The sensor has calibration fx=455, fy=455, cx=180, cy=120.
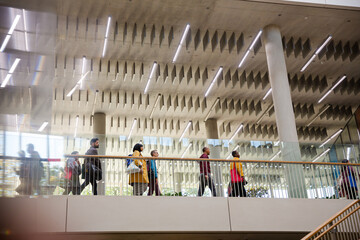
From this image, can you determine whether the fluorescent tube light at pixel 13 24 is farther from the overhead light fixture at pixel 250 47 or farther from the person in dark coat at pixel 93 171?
the overhead light fixture at pixel 250 47

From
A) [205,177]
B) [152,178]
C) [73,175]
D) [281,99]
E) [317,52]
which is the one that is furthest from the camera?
[317,52]

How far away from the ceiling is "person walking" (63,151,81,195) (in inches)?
155

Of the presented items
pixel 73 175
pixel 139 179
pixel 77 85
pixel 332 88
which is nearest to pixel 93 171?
pixel 73 175

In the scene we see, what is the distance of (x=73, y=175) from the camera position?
10.4 metres

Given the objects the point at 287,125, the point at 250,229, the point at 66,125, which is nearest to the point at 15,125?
the point at 250,229

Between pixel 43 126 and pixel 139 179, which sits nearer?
pixel 43 126

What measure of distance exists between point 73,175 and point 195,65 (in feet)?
35.2

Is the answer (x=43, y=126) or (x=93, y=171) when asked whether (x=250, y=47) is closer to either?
(x=93, y=171)

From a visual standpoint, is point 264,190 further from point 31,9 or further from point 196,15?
point 31,9

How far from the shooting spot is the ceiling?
16.0 metres

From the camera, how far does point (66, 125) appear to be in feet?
80.9

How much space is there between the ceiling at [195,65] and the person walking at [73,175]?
12.9ft

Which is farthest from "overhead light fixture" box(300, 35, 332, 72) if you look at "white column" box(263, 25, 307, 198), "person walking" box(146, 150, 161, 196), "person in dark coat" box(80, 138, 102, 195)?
"person in dark coat" box(80, 138, 102, 195)

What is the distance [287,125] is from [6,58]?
1444 centimetres
